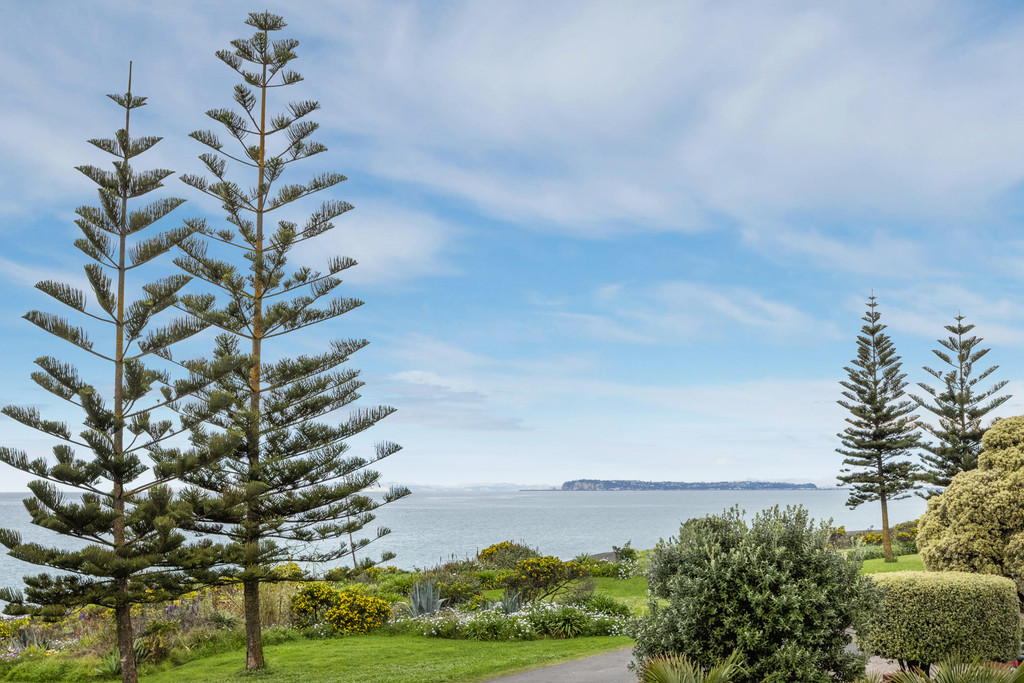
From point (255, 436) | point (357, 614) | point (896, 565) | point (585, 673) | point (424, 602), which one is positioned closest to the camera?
point (585, 673)

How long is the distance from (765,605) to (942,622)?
2.73 m

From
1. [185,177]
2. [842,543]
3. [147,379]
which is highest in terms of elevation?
[185,177]

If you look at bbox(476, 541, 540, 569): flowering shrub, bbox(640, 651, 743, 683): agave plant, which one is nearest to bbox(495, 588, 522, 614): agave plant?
bbox(476, 541, 540, 569): flowering shrub

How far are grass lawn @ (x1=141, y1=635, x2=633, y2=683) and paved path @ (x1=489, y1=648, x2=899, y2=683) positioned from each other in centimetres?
29

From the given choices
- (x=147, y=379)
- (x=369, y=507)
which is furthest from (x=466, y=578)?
(x=147, y=379)

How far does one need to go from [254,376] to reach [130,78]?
3.88m

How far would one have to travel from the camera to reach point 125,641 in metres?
7.72

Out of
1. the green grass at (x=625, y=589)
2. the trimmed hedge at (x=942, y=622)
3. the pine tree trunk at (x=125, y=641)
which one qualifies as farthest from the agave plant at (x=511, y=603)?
the trimmed hedge at (x=942, y=622)

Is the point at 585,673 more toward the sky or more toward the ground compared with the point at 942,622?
more toward the ground

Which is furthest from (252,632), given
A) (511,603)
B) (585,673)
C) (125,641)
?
(585,673)

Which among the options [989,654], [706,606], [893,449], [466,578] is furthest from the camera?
[893,449]

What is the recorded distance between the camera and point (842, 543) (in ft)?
79.4

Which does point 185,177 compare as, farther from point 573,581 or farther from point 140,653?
point 573,581

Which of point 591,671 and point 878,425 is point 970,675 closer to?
point 591,671
